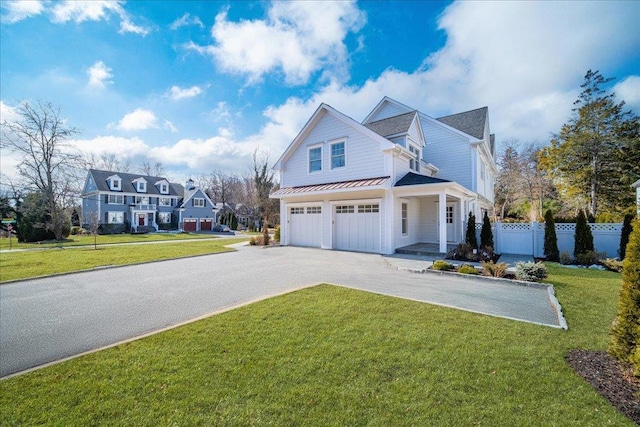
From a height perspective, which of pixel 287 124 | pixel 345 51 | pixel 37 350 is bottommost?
pixel 37 350

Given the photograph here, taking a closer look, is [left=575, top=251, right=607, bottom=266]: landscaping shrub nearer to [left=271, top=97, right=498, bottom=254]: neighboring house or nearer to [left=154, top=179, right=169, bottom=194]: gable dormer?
[left=271, top=97, right=498, bottom=254]: neighboring house

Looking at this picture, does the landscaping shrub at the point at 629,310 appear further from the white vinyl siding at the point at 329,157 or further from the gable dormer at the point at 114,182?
the gable dormer at the point at 114,182

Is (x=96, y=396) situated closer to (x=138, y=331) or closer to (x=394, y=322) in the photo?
(x=138, y=331)

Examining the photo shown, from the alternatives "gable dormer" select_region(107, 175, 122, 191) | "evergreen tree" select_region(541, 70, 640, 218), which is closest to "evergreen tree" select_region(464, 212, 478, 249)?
"evergreen tree" select_region(541, 70, 640, 218)

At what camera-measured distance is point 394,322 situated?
4.68 meters

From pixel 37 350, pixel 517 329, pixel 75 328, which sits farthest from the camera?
pixel 75 328

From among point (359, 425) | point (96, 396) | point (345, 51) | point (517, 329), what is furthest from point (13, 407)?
point (345, 51)

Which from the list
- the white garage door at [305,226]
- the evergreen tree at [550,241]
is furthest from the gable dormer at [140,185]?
the evergreen tree at [550,241]

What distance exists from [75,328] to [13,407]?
8.24ft

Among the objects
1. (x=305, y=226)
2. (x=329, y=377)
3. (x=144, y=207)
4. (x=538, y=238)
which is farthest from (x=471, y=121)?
(x=144, y=207)

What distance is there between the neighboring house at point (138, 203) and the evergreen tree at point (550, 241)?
1671 inches

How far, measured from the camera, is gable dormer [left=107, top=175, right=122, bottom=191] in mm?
37281

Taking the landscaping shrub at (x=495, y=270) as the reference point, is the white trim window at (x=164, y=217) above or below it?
above

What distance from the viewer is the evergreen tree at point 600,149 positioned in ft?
59.7
